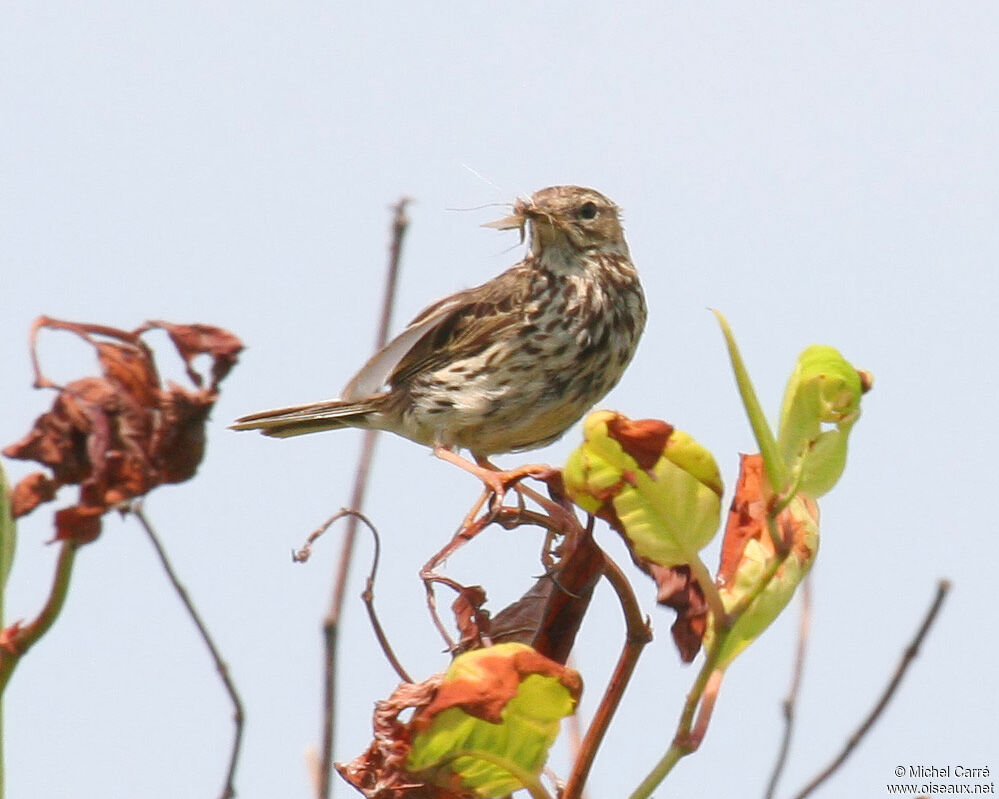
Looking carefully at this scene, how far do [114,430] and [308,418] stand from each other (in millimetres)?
4688

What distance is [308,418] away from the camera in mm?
6082

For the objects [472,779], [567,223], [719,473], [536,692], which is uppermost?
[567,223]

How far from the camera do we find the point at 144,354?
4.69 ft

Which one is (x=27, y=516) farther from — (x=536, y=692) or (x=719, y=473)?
(x=719, y=473)

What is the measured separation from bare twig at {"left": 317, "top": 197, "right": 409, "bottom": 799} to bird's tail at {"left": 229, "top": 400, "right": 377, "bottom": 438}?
297 centimetres

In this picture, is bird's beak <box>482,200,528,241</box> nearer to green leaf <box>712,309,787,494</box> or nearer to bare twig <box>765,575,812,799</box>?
bare twig <box>765,575,812,799</box>

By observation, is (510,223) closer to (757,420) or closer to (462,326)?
(462,326)

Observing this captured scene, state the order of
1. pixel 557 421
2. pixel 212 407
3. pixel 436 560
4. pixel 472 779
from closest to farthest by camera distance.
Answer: pixel 212 407 → pixel 472 779 → pixel 436 560 → pixel 557 421

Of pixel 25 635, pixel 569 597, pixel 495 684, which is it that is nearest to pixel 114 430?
pixel 25 635

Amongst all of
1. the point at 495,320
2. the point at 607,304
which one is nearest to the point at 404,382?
the point at 495,320

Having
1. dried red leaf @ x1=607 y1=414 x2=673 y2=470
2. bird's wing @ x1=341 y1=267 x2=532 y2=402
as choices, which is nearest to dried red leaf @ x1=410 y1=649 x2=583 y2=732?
dried red leaf @ x1=607 y1=414 x2=673 y2=470

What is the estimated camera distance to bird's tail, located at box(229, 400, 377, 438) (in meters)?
6.05

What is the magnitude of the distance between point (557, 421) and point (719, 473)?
12.9 feet

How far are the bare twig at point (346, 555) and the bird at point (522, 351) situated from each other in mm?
2114
